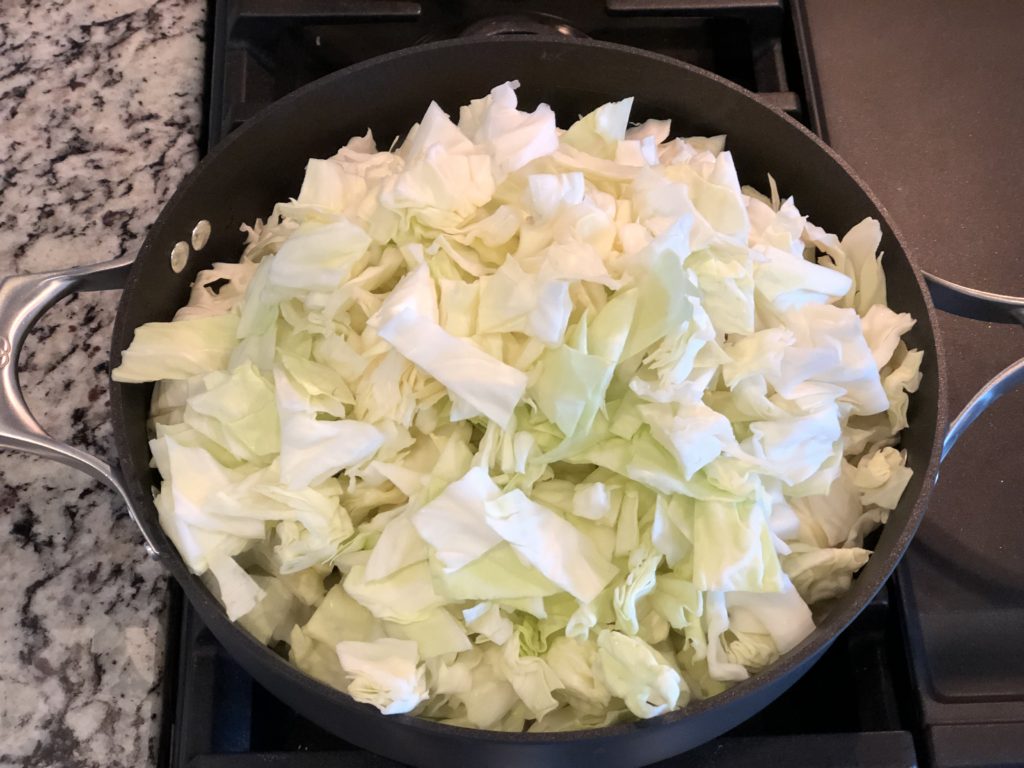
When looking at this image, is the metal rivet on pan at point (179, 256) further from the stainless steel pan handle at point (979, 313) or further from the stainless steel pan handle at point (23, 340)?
the stainless steel pan handle at point (979, 313)

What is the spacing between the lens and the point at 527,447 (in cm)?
58

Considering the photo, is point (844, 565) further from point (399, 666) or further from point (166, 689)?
point (166, 689)

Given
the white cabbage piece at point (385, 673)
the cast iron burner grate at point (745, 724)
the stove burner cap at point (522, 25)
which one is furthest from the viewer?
the stove burner cap at point (522, 25)

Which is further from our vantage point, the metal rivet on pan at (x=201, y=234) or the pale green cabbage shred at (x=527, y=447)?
the metal rivet on pan at (x=201, y=234)

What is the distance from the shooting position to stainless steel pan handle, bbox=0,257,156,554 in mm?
622

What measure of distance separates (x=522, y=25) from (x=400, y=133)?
0.68ft

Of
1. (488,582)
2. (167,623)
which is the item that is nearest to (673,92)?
(488,582)

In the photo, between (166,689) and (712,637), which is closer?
(712,637)

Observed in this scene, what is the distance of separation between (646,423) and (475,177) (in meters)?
0.23

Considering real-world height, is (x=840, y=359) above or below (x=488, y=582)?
above

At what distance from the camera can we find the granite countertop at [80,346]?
2.29ft

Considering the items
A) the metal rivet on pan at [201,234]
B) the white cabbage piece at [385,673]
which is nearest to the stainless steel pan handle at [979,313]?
the white cabbage piece at [385,673]

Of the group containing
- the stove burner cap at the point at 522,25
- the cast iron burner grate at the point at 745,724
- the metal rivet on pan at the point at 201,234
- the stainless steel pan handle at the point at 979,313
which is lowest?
the cast iron burner grate at the point at 745,724

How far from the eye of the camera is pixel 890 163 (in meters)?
0.91
